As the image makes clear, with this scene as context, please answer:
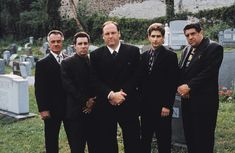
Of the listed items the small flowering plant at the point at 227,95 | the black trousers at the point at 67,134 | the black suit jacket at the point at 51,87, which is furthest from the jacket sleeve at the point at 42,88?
the small flowering plant at the point at 227,95

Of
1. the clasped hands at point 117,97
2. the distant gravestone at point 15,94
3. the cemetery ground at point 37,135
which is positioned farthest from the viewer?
the distant gravestone at point 15,94

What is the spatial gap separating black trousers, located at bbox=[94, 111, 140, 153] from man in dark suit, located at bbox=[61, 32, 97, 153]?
0.16 metres

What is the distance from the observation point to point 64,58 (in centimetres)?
539

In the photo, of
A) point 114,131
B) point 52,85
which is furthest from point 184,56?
point 52,85

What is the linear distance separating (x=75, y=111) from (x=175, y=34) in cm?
1494

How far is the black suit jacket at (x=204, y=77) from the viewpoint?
191 inches

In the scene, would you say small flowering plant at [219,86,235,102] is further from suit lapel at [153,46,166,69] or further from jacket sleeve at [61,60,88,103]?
jacket sleeve at [61,60,88,103]

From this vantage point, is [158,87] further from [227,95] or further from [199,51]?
[227,95]

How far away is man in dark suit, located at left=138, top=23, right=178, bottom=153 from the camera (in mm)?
4992

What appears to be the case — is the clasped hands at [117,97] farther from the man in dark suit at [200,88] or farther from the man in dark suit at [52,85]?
the man in dark suit at [52,85]

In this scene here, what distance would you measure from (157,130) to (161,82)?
61 centimetres

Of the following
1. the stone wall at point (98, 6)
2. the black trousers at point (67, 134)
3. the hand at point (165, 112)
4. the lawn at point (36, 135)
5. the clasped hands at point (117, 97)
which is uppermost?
the stone wall at point (98, 6)

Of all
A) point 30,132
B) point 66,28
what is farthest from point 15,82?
point 66,28

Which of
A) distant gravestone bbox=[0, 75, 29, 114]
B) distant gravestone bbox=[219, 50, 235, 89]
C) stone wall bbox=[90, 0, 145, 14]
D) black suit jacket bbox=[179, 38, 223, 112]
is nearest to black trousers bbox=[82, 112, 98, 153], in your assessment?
black suit jacket bbox=[179, 38, 223, 112]
